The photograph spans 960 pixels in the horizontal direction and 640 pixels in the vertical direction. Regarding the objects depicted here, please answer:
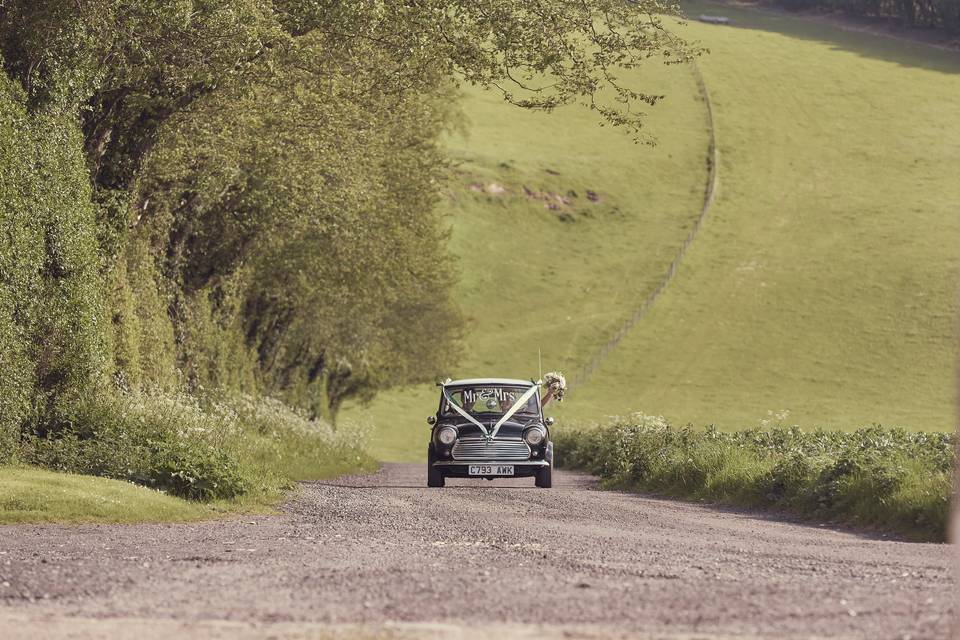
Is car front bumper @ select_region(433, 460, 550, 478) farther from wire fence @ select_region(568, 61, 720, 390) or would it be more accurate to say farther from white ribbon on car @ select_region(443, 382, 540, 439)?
wire fence @ select_region(568, 61, 720, 390)

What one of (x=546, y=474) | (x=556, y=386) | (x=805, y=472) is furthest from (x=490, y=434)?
(x=556, y=386)

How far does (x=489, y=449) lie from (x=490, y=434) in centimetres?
29

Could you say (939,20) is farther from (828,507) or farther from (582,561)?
(582,561)

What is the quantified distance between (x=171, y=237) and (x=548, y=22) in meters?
16.7

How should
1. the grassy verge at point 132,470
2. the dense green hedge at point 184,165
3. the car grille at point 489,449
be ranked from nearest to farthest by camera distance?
1. the grassy verge at point 132,470
2. the dense green hedge at point 184,165
3. the car grille at point 489,449

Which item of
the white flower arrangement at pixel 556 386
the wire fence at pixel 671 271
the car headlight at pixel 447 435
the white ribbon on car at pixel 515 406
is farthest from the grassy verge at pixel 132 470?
the wire fence at pixel 671 271

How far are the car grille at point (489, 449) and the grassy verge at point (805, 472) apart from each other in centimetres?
341

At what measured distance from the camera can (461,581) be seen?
10680mm

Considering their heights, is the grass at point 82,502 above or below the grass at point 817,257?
below

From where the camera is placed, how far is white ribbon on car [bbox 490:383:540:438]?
26.7 metres

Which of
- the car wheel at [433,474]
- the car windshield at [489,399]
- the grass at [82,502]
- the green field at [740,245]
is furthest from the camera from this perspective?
the green field at [740,245]

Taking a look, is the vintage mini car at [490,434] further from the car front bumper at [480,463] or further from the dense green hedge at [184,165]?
the dense green hedge at [184,165]

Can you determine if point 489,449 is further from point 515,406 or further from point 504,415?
point 515,406

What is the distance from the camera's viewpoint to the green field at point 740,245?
84.5m
